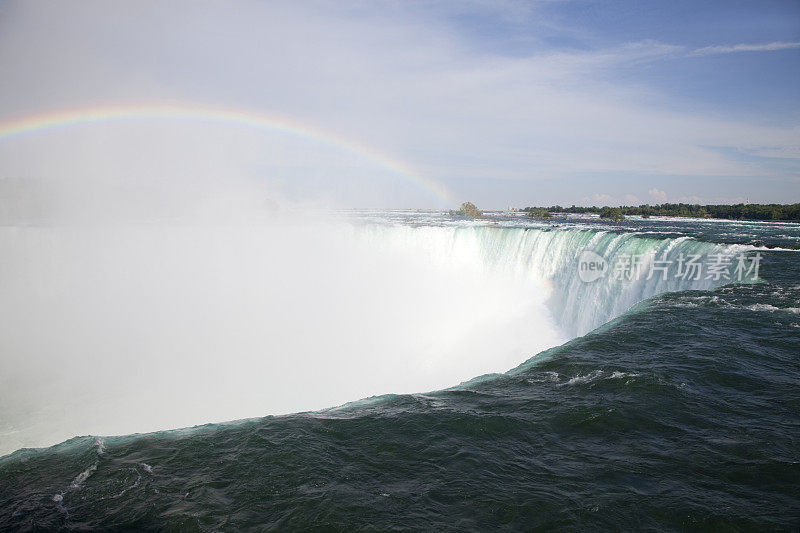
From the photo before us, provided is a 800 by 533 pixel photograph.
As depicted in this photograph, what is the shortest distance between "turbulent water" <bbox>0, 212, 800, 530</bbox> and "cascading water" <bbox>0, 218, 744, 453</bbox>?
0.54 ft

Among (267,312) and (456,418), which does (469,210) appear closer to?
(267,312)

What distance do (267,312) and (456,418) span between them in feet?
67.3

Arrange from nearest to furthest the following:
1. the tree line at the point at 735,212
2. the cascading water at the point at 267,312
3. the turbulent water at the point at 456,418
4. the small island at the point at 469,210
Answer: the turbulent water at the point at 456,418, the cascading water at the point at 267,312, the tree line at the point at 735,212, the small island at the point at 469,210

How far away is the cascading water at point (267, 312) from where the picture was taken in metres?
15.2

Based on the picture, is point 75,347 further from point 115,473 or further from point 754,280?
point 754,280

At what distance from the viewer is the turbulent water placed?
Result: 3928 millimetres

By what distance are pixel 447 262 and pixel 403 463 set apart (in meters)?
26.0

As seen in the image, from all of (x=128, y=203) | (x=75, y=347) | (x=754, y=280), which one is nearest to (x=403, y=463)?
(x=754, y=280)

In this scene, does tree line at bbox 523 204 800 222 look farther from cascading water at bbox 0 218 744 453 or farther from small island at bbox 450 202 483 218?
cascading water at bbox 0 218 744 453

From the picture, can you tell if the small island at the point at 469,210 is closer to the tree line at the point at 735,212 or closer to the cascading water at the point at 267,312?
the tree line at the point at 735,212

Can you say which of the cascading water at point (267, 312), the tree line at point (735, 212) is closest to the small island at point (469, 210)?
the tree line at point (735, 212)

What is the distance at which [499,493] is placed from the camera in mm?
4121

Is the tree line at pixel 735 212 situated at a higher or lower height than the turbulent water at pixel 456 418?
higher

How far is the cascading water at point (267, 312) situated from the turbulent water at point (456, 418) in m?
0.16
